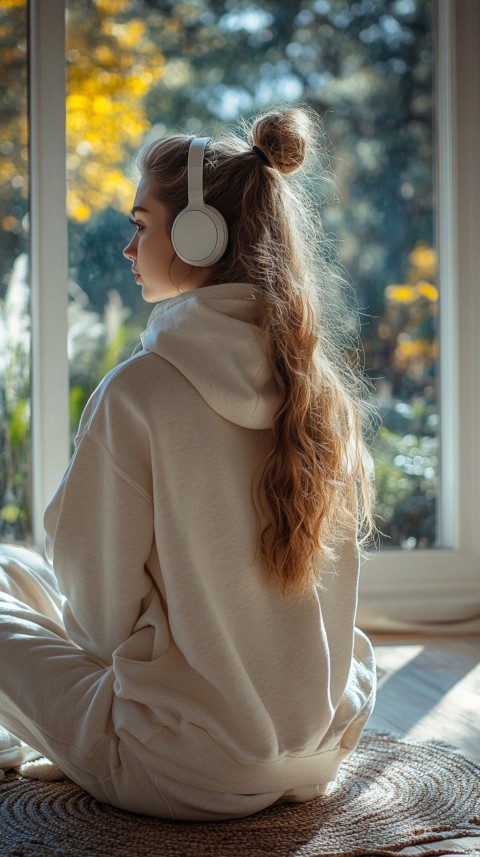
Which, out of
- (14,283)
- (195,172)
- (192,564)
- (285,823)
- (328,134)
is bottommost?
(285,823)

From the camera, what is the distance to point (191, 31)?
297 centimetres

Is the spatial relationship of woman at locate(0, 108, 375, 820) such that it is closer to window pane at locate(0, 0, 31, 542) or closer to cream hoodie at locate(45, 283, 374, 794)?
cream hoodie at locate(45, 283, 374, 794)

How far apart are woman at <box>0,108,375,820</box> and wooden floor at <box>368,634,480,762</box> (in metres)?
0.49

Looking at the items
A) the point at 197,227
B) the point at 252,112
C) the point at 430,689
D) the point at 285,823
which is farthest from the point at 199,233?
the point at 252,112

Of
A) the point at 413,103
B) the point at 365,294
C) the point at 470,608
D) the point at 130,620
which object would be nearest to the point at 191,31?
the point at 413,103

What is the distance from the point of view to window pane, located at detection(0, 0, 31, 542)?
9.33 feet

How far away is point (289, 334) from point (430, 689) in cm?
114

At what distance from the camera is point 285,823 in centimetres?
152

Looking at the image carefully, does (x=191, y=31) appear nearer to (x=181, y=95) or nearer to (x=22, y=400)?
(x=181, y=95)

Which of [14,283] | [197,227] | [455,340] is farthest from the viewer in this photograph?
[455,340]

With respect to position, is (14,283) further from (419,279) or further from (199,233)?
(199,233)

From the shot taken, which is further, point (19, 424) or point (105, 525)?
point (19, 424)

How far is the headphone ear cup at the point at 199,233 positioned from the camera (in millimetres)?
1553

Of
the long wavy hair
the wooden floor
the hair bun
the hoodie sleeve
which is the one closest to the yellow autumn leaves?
the wooden floor
